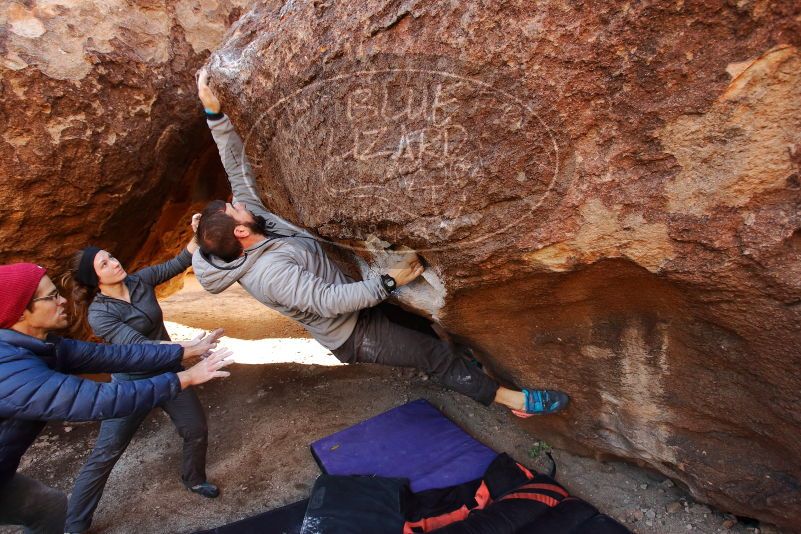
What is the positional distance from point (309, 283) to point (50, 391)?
1.10 m

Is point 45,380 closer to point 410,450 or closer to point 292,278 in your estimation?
point 292,278

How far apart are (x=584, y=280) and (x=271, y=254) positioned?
150 centimetres

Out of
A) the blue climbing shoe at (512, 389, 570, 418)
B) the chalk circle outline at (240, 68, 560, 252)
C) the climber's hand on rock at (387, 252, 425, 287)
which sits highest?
the chalk circle outline at (240, 68, 560, 252)

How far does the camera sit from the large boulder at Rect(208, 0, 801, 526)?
1.65 m

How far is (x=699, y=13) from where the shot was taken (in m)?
1.54

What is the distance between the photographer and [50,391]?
196 centimetres

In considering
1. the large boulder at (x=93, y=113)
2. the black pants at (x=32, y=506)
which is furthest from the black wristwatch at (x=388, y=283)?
the large boulder at (x=93, y=113)

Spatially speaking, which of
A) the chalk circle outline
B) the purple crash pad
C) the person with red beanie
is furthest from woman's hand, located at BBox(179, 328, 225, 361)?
the purple crash pad

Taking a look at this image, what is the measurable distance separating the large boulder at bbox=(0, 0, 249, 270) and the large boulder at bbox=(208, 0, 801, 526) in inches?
50.0

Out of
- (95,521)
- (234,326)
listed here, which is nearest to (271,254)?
(95,521)

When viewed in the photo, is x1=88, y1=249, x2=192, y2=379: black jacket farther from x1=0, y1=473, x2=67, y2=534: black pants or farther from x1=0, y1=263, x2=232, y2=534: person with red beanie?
x1=0, y1=473, x2=67, y2=534: black pants

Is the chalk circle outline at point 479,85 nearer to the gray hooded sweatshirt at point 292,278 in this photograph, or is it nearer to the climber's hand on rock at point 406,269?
the climber's hand on rock at point 406,269

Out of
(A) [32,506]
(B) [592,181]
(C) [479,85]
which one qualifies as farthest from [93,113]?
(B) [592,181]

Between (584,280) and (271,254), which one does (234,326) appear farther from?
(584,280)
